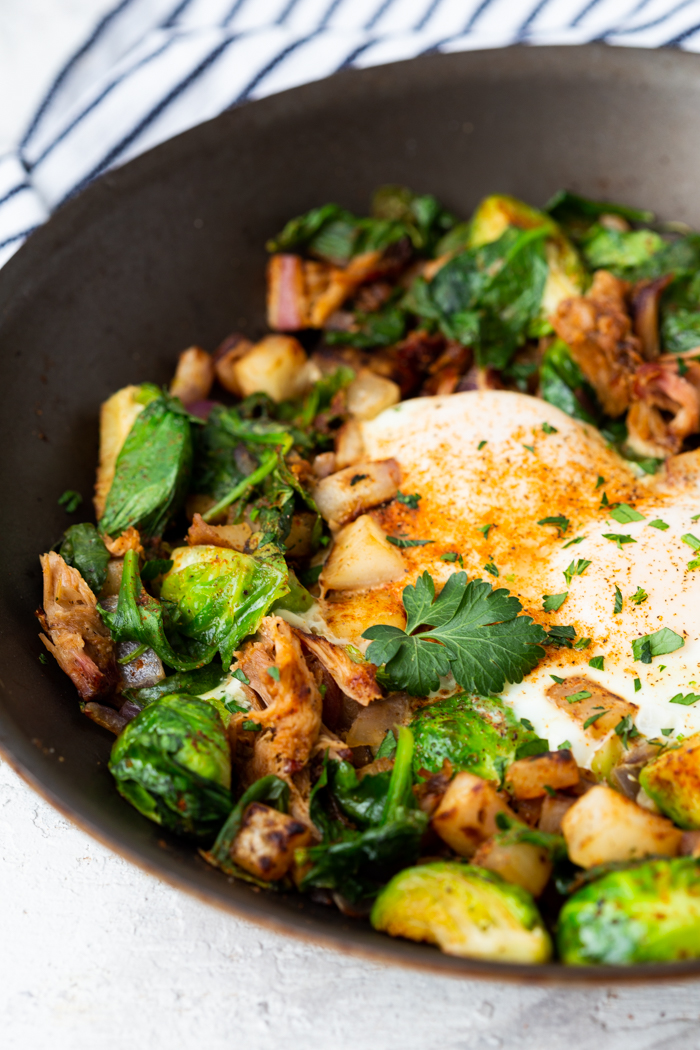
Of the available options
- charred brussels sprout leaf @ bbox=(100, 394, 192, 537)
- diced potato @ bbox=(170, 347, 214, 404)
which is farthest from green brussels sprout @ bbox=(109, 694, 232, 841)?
diced potato @ bbox=(170, 347, 214, 404)

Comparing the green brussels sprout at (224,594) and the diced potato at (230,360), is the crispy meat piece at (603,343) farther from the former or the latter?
the green brussels sprout at (224,594)

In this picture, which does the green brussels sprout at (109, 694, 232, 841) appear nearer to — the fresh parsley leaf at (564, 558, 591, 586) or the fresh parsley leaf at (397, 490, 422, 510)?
the fresh parsley leaf at (397, 490, 422, 510)

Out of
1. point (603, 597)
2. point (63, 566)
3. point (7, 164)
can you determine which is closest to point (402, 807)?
point (603, 597)

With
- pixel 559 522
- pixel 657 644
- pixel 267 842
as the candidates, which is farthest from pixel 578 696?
pixel 267 842

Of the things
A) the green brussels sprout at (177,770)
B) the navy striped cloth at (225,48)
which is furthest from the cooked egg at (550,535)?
the navy striped cloth at (225,48)

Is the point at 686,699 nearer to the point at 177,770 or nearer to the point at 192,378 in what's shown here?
the point at 177,770
